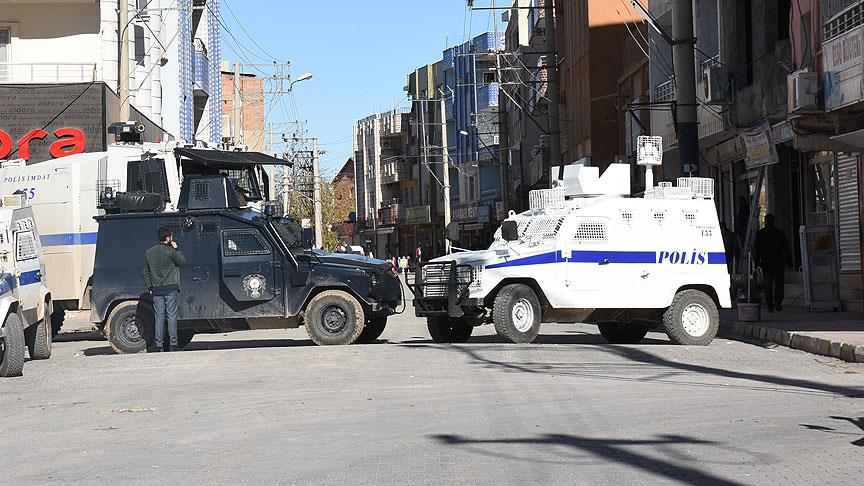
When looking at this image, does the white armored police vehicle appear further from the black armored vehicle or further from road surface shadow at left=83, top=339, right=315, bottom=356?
road surface shadow at left=83, top=339, right=315, bottom=356

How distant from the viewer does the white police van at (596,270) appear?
59.5ft

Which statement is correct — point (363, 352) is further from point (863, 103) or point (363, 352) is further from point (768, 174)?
point (768, 174)

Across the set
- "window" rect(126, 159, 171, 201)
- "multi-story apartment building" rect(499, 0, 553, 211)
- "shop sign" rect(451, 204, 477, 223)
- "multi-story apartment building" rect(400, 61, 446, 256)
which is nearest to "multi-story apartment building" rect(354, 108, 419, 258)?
"multi-story apartment building" rect(400, 61, 446, 256)

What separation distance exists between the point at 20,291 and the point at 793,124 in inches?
543

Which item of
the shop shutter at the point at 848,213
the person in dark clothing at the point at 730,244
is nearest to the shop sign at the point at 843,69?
the shop shutter at the point at 848,213

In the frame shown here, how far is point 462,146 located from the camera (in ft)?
334

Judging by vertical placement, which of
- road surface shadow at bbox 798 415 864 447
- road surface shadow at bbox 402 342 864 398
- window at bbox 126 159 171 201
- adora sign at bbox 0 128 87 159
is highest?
adora sign at bbox 0 128 87 159

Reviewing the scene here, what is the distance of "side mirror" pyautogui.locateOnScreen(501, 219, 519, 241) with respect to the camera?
18.8m

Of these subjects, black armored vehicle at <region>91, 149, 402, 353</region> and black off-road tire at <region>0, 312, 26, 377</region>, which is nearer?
black off-road tire at <region>0, 312, 26, 377</region>

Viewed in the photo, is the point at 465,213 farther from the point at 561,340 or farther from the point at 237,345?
the point at 561,340

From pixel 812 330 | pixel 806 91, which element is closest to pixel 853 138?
pixel 806 91

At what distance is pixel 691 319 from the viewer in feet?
60.5

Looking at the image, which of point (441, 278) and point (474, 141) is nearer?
point (441, 278)

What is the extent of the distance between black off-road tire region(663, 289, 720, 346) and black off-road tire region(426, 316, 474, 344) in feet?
9.88
